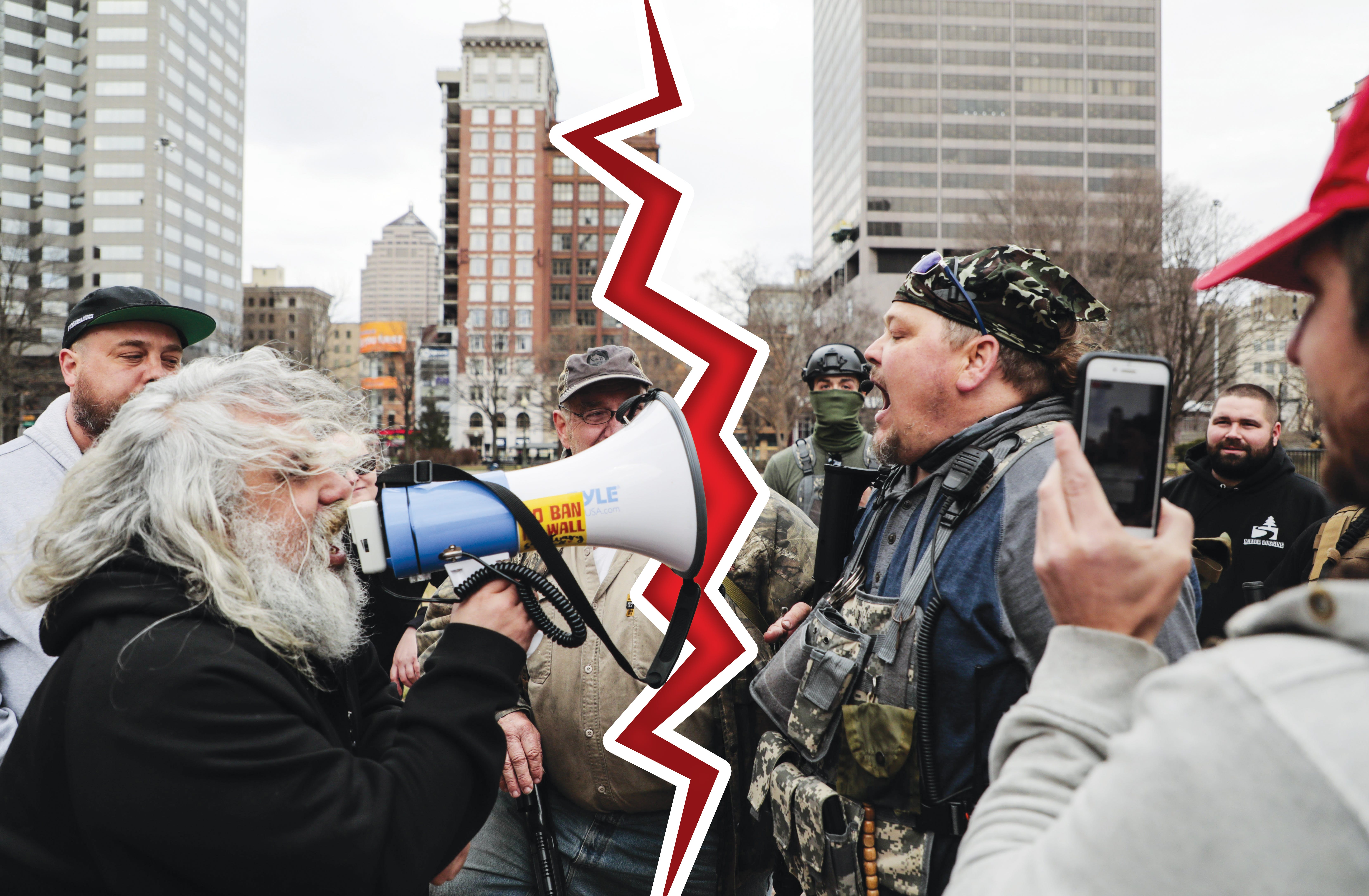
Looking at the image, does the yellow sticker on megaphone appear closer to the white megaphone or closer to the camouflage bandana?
the white megaphone

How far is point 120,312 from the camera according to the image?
3.01m

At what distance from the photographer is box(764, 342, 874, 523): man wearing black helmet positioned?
17.1 ft

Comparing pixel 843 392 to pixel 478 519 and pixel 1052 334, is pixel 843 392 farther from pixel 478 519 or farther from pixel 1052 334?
pixel 478 519

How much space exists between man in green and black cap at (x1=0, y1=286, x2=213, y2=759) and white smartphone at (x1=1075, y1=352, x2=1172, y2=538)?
238 cm

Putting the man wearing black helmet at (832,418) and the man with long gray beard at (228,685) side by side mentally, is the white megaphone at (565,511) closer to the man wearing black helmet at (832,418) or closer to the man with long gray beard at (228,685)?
the man with long gray beard at (228,685)

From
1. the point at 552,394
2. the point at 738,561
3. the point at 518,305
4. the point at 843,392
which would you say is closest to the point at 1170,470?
the point at 843,392

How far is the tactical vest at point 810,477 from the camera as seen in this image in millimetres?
4711

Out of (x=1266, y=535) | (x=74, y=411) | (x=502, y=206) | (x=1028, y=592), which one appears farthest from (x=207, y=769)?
(x=502, y=206)

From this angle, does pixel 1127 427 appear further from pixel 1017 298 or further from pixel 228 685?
pixel 228 685

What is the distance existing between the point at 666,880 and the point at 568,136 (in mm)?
2057

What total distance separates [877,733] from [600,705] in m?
0.90

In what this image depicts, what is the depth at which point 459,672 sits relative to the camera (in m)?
1.49

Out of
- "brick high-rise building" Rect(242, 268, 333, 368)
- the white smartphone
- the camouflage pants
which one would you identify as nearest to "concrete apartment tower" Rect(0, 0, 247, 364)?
"brick high-rise building" Rect(242, 268, 333, 368)

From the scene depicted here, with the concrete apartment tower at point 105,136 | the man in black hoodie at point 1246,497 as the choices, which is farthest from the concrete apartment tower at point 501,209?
the man in black hoodie at point 1246,497
